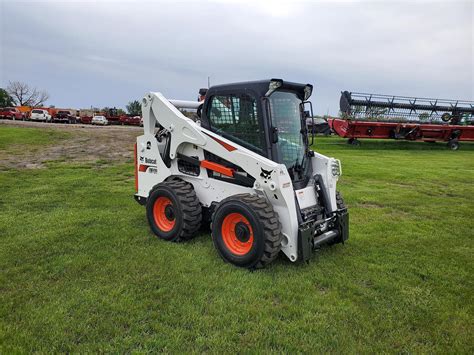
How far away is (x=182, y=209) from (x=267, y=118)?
5.32 ft

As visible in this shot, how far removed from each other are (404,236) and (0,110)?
45768 mm

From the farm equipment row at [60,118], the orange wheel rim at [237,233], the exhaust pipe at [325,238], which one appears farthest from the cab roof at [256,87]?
the farm equipment row at [60,118]

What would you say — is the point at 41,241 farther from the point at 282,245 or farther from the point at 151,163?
the point at 282,245

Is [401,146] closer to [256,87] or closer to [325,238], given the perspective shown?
[325,238]

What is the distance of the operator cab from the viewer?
4375 mm

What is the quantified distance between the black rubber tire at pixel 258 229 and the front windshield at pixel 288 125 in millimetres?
812

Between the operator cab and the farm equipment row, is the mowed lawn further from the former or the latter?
the farm equipment row

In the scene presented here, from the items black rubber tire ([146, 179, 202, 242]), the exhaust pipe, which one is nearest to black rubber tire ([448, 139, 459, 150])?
the exhaust pipe

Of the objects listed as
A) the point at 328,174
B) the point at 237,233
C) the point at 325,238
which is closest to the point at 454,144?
the point at 328,174

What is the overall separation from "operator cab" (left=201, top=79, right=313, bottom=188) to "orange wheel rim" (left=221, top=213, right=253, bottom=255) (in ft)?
2.80

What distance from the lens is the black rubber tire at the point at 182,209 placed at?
15.6ft

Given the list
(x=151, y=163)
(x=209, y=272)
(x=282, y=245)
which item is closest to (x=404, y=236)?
(x=282, y=245)

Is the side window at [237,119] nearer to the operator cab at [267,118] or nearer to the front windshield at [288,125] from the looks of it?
the operator cab at [267,118]

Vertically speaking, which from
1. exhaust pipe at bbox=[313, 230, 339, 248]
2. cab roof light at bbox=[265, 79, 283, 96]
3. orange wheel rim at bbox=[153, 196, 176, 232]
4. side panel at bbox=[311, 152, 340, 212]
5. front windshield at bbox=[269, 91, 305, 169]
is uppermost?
cab roof light at bbox=[265, 79, 283, 96]
